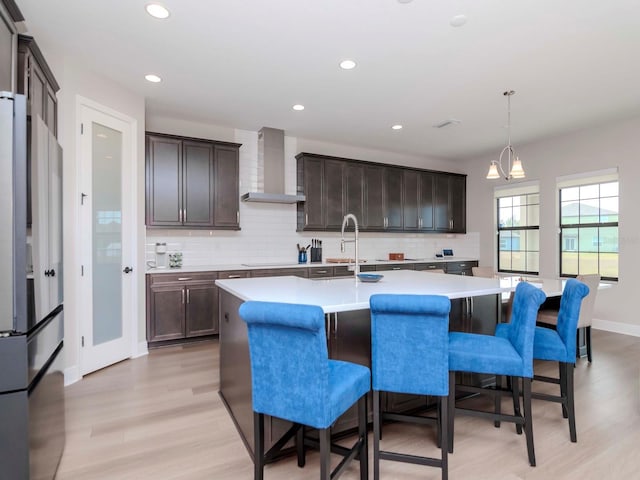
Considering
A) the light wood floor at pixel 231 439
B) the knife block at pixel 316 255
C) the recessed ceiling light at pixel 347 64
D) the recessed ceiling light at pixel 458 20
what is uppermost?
the recessed ceiling light at pixel 347 64

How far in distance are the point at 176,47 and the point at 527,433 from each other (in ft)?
12.2

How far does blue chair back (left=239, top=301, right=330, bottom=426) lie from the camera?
140cm

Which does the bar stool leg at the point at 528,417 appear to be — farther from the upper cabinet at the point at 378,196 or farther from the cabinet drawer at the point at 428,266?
the cabinet drawer at the point at 428,266

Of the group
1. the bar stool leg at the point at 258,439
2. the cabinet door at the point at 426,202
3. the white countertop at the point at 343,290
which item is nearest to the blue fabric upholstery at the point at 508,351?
the white countertop at the point at 343,290

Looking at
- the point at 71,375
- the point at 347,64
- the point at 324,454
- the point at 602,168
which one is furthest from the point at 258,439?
the point at 602,168

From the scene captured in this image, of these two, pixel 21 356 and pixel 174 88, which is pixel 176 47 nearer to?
pixel 174 88

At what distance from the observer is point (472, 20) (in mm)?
2555

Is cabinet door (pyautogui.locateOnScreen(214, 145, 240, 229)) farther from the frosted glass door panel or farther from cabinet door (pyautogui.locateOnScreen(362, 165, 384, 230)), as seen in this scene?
cabinet door (pyautogui.locateOnScreen(362, 165, 384, 230))

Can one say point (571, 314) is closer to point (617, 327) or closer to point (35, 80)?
point (617, 327)

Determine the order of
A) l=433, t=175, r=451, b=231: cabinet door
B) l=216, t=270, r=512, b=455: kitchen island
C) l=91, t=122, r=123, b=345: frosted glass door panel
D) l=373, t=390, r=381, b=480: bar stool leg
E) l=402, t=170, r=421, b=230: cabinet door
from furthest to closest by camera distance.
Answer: l=433, t=175, r=451, b=231: cabinet door, l=402, t=170, r=421, b=230: cabinet door, l=91, t=122, r=123, b=345: frosted glass door panel, l=216, t=270, r=512, b=455: kitchen island, l=373, t=390, r=381, b=480: bar stool leg

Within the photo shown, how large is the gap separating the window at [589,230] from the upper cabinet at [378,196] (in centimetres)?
182

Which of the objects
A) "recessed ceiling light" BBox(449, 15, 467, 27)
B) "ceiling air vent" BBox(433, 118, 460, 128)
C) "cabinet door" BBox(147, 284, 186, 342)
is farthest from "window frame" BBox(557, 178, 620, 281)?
"cabinet door" BBox(147, 284, 186, 342)

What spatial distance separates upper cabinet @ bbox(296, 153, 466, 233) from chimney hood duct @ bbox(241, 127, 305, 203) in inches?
14.1

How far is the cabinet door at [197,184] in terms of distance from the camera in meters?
4.46
